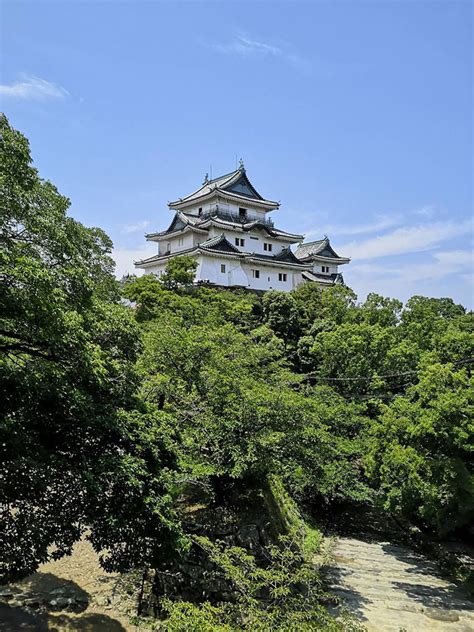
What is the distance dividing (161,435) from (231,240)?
100ft

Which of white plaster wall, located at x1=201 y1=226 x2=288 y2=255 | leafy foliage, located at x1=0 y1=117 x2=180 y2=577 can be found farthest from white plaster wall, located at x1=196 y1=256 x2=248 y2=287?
leafy foliage, located at x1=0 y1=117 x2=180 y2=577

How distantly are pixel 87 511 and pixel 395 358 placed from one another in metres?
15.4

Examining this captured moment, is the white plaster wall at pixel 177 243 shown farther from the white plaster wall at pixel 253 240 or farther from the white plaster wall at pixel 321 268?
the white plaster wall at pixel 321 268

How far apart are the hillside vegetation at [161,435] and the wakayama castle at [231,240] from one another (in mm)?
18240

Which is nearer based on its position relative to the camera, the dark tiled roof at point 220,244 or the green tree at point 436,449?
the green tree at point 436,449

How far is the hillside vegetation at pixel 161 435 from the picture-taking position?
7094 millimetres

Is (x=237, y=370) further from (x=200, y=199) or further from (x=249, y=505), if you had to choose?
(x=200, y=199)

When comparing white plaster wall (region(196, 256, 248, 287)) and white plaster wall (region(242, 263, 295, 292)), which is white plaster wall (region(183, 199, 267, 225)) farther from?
white plaster wall (region(196, 256, 248, 287))

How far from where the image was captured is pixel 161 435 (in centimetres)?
905

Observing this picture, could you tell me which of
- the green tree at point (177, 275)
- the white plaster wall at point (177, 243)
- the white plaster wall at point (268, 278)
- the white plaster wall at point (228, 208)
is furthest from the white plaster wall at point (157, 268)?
the green tree at point (177, 275)

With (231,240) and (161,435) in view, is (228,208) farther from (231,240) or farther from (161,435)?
(161,435)

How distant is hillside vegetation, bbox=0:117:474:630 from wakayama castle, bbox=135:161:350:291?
18.2m

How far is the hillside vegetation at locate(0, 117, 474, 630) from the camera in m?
7.09

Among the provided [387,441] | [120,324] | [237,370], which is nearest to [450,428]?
[387,441]
